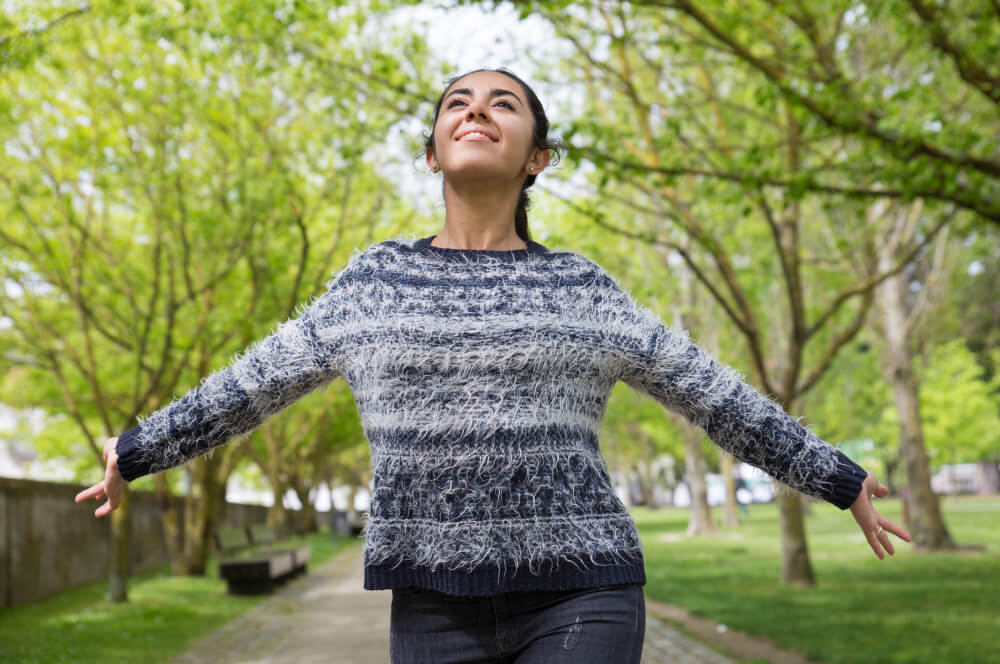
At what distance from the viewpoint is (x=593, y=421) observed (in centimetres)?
249

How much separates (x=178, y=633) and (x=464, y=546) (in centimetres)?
966

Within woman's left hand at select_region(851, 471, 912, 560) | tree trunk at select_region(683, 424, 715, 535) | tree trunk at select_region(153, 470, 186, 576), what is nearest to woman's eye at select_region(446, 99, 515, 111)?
woman's left hand at select_region(851, 471, 912, 560)

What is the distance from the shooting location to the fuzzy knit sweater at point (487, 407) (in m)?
2.29

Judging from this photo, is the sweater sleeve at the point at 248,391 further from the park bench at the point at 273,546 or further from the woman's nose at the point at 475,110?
the park bench at the point at 273,546

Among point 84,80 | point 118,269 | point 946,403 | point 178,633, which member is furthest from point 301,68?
point 946,403

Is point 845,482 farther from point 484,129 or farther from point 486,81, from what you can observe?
point 486,81

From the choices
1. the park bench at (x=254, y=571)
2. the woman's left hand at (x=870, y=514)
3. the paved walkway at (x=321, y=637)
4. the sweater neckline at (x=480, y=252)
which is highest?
the sweater neckline at (x=480, y=252)

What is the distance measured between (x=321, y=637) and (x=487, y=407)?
8.83 meters

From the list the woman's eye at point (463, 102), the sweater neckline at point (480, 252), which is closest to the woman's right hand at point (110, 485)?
the sweater neckline at point (480, 252)

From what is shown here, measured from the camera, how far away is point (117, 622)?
11.5 m

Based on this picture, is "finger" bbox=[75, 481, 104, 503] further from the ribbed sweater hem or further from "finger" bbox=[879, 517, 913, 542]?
"finger" bbox=[879, 517, 913, 542]

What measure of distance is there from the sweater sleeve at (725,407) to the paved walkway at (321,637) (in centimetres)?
653

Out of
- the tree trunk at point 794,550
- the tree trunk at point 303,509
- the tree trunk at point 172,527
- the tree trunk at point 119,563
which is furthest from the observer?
the tree trunk at point 303,509

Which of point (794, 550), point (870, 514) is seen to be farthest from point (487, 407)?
point (794, 550)
